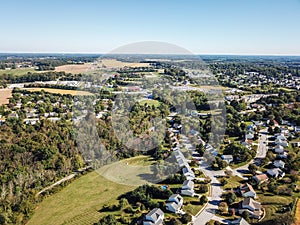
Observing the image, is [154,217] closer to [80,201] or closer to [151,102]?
[80,201]

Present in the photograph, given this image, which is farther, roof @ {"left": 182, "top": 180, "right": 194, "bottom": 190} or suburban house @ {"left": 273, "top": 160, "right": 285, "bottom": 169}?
suburban house @ {"left": 273, "top": 160, "right": 285, "bottom": 169}

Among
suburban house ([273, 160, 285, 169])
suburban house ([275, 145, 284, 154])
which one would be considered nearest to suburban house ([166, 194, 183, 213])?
suburban house ([273, 160, 285, 169])

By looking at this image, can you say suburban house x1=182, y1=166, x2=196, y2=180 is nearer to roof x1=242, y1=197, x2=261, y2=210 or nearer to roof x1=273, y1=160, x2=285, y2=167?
roof x1=242, y1=197, x2=261, y2=210

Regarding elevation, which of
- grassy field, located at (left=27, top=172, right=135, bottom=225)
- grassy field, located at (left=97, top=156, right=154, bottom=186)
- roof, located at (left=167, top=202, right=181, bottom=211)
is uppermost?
roof, located at (left=167, top=202, right=181, bottom=211)

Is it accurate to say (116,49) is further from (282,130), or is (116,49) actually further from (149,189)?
(282,130)

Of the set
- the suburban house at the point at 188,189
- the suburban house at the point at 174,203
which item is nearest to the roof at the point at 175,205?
the suburban house at the point at 174,203

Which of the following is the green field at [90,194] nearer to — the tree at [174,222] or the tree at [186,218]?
the tree at [174,222]
